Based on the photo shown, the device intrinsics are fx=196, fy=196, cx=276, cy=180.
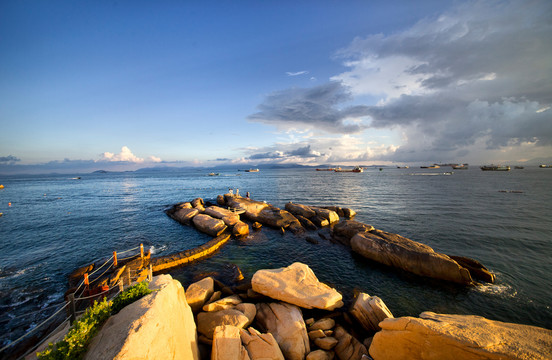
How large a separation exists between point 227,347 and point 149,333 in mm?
3387

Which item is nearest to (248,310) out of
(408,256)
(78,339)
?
(78,339)

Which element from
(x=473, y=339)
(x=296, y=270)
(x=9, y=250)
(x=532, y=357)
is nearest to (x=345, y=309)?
(x=296, y=270)

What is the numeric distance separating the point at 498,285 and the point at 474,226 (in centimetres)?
1703

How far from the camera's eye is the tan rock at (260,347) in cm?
829

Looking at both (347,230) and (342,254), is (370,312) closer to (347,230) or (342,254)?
(342,254)

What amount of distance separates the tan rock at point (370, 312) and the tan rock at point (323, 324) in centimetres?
152

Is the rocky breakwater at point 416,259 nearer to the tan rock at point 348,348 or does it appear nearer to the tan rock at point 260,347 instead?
the tan rock at point 348,348

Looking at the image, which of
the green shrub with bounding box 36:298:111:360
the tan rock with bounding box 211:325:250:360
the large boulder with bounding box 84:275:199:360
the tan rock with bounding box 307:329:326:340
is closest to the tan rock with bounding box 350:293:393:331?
the tan rock with bounding box 307:329:326:340

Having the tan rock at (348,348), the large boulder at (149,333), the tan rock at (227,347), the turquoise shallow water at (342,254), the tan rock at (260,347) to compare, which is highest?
the large boulder at (149,333)

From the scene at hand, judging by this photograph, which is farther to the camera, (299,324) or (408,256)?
(408,256)

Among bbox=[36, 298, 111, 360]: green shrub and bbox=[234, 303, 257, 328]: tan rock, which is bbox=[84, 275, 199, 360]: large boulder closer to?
bbox=[36, 298, 111, 360]: green shrub

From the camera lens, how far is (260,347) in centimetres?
851

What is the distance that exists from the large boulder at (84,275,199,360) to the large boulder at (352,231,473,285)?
54.2 feet

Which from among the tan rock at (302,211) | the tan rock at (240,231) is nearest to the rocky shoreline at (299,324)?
the tan rock at (240,231)
